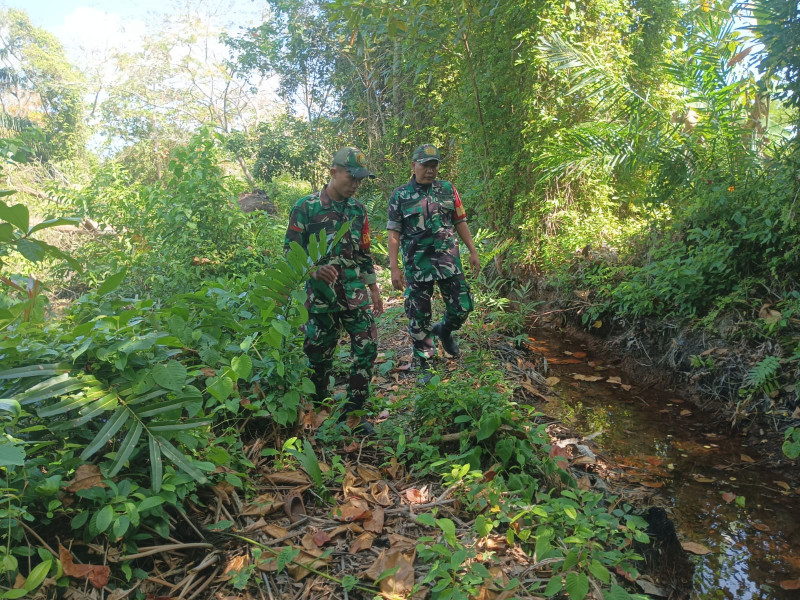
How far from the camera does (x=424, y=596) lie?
210cm

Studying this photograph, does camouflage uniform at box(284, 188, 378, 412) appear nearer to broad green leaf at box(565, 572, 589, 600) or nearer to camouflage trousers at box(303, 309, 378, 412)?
camouflage trousers at box(303, 309, 378, 412)

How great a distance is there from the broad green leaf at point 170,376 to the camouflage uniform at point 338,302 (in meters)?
1.39

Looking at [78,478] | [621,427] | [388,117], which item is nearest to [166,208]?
[78,478]

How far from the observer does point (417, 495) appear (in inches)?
112

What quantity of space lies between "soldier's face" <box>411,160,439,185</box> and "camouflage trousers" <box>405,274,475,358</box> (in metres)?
0.90

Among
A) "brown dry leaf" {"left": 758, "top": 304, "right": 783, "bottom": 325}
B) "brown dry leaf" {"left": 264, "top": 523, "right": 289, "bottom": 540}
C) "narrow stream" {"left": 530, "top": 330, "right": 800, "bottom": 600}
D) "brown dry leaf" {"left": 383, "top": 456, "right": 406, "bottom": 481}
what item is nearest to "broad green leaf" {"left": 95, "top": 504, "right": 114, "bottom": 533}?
"brown dry leaf" {"left": 264, "top": 523, "right": 289, "bottom": 540}

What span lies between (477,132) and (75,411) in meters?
7.76

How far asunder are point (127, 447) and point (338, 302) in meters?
1.79

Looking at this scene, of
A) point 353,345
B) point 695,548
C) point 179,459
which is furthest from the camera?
point 353,345

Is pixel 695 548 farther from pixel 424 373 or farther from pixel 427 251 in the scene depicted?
pixel 427 251

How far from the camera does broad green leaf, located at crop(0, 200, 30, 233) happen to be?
134 centimetres

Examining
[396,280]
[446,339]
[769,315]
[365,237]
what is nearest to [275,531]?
[365,237]

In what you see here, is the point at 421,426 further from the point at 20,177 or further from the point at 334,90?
the point at 334,90

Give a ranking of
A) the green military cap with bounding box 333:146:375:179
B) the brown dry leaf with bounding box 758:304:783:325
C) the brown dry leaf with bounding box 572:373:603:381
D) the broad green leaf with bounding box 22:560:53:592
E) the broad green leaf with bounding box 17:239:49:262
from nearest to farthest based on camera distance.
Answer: the broad green leaf with bounding box 17:239:49:262
the broad green leaf with bounding box 22:560:53:592
the green military cap with bounding box 333:146:375:179
the brown dry leaf with bounding box 758:304:783:325
the brown dry leaf with bounding box 572:373:603:381
